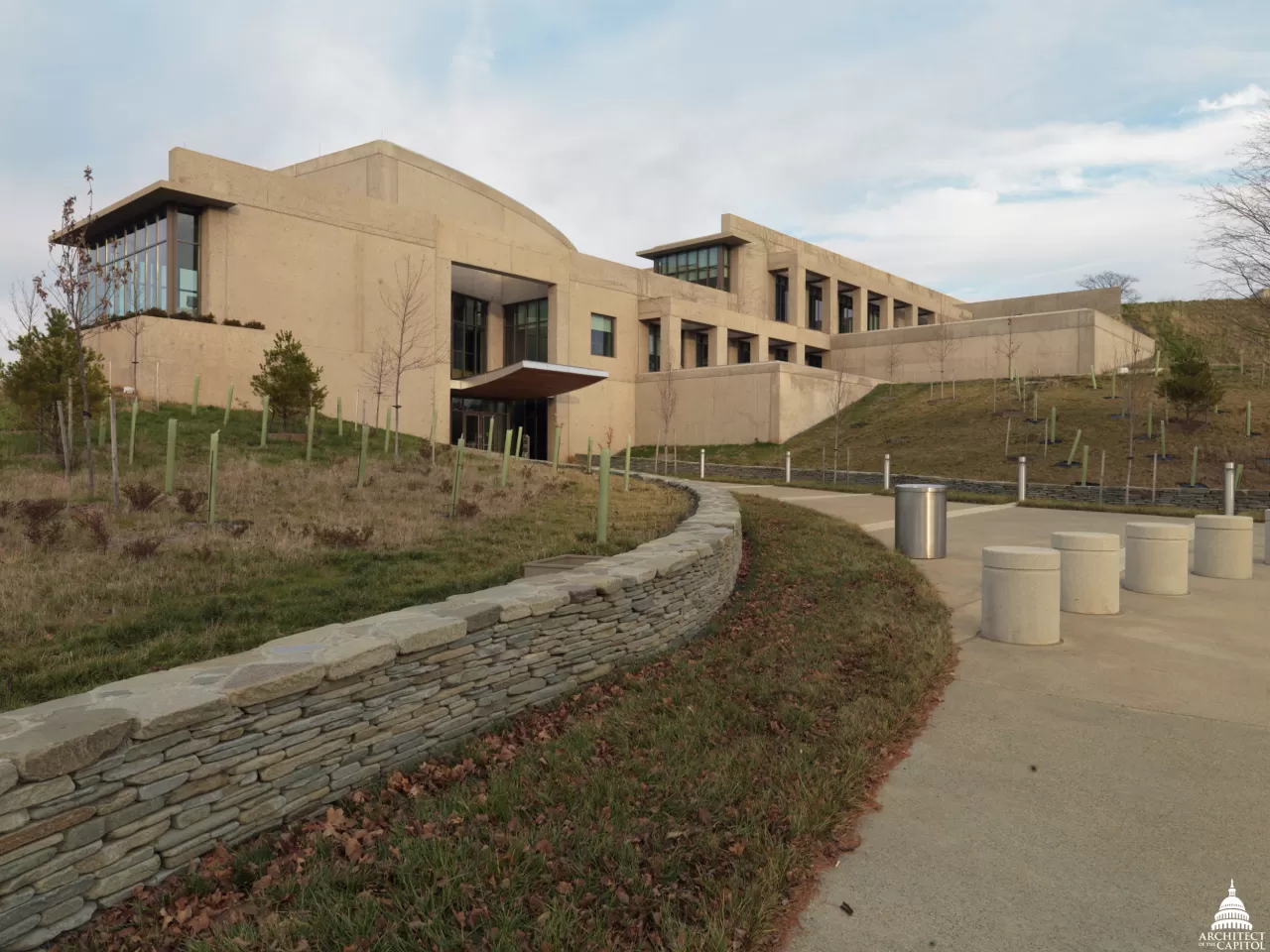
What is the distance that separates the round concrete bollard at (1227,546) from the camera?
29.9ft

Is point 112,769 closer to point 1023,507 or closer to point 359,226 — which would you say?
point 1023,507

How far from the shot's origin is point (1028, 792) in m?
3.74

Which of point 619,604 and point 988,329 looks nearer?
point 619,604

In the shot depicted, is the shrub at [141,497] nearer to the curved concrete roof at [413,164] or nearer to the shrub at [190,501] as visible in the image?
the shrub at [190,501]

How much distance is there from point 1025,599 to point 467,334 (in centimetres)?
3354

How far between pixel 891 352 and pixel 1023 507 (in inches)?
1117

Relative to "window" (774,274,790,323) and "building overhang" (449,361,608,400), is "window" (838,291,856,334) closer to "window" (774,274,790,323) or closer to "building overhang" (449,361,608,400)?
"window" (774,274,790,323)

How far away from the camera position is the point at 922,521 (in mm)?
10688

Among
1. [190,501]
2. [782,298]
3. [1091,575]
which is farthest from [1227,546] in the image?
[782,298]

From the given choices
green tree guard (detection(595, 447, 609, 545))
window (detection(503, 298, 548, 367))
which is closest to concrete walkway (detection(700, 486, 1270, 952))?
green tree guard (detection(595, 447, 609, 545))

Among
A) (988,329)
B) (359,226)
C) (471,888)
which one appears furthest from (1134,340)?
(471,888)

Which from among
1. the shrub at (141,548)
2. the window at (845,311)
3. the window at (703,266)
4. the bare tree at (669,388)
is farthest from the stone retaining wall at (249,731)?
the window at (845,311)

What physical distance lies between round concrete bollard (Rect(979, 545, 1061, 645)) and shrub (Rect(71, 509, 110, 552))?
27.7 ft

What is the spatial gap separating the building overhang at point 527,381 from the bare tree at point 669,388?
4.73 m
